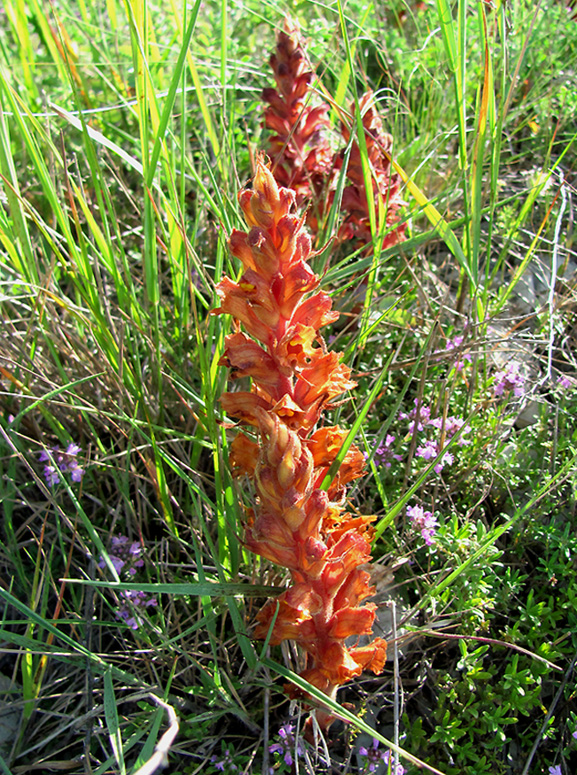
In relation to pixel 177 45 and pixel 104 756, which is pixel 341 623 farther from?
pixel 177 45

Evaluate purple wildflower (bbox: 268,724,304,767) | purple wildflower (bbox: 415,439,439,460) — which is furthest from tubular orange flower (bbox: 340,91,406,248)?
purple wildflower (bbox: 268,724,304,767)

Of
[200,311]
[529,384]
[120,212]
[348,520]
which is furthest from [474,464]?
[120,212]

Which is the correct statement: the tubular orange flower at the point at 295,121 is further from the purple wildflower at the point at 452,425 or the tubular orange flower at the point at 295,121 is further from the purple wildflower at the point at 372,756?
the purple wildflower at the point at 372,756

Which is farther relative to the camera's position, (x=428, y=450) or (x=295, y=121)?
(x=295, y=121)

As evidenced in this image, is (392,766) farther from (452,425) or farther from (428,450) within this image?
(452,425)

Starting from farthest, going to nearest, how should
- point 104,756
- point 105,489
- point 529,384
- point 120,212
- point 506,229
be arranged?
point 120,212
point 506,229
point 529,384
point 105,489
point 104,756

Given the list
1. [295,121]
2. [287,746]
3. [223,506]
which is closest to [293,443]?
[223,506]

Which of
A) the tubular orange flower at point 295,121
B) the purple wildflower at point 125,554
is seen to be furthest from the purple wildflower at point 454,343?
the purple wildflower at point 125,554
